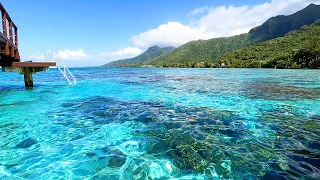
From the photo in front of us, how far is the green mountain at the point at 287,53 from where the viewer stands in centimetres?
9519

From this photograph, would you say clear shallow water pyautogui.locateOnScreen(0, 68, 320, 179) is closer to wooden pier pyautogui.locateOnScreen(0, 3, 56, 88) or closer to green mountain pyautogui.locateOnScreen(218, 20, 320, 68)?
wooden pier pyautogui.locateOnScreen(0, 3, 56, 88)

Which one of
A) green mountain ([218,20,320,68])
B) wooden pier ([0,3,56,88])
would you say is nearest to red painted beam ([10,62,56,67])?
wooden pier ([0,3,56,88])

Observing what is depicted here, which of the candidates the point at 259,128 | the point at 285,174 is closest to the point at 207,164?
the point at 285,174

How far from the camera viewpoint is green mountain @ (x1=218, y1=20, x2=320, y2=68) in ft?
312

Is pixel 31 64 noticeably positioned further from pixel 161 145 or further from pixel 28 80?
pixel 161 145

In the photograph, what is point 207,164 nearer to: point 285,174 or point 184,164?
point 184,164

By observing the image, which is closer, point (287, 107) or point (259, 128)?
point (259, 128)

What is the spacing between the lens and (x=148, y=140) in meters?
7.17

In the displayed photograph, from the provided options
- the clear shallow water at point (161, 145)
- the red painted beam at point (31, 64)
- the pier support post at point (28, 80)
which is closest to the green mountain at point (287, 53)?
the clear shallow water at point (161, 145)

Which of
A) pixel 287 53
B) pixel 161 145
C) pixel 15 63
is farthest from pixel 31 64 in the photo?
pixel 287 53

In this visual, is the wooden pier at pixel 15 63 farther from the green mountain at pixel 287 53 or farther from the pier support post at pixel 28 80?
the green mountain at pixel 287 53

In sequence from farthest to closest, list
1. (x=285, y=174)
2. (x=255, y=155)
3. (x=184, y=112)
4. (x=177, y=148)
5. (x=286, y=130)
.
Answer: (x=184, y=112) < (x=286, y=130) < (x=177, y=148) < (x=255, y=155) < (x=285, y=174)

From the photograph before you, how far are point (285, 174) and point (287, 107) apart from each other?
8899 millimetres

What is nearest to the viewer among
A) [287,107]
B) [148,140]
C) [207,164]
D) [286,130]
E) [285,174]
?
[285,174]
